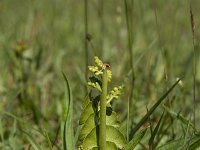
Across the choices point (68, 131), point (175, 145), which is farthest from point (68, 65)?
point (175, 145)

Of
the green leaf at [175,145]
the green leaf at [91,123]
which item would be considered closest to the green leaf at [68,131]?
the green leaf at [91,123]

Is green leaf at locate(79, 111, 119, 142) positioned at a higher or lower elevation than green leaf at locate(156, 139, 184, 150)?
higher

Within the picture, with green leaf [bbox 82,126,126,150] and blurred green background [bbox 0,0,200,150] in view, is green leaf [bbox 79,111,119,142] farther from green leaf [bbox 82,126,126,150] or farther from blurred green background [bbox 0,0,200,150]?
blurred green background [bbox 0,0,200,150]

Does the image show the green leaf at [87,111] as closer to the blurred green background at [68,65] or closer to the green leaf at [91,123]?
the green leaf at [91,123]

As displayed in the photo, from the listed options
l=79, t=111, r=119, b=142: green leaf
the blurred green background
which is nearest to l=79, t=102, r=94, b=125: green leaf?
l=79, t=111, r=119, b=142: green leaf

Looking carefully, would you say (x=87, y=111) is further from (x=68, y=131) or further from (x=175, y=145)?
(x=175, y=145)

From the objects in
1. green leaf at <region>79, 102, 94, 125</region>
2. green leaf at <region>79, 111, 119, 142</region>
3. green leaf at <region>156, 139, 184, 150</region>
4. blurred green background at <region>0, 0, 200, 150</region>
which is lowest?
green leaf at <region>156, 139, 184, 150</region>

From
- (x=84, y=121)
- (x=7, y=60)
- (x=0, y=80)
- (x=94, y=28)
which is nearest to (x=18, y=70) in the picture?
(x=0, y=80)

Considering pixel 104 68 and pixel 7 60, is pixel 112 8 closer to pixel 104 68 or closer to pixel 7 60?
pixel 7 60
